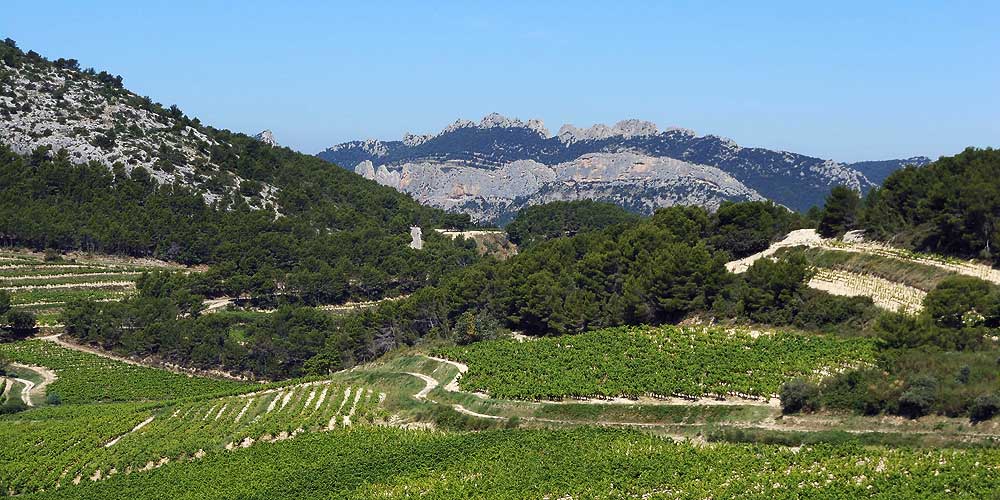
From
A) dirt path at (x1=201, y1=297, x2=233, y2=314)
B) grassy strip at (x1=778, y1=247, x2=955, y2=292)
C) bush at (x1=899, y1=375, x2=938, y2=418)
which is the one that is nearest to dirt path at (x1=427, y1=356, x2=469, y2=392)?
bush at (x1=899, y1=375, x2=938, y2=418)

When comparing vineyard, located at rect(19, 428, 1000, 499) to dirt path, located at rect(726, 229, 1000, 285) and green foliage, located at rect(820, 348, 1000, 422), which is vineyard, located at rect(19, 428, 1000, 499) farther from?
dirt path, located at rect(726, 229, 1000, 285)

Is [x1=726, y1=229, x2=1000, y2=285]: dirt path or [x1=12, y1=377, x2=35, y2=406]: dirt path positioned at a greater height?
[x1=726, y1=229, x2=1000, y2=285]: dirt path

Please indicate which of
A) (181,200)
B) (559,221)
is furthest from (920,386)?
(559,221)

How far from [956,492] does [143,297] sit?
74778 millimetres

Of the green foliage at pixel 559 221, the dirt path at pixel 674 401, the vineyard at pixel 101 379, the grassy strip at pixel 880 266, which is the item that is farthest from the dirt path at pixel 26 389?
the green foliage at pixel 559 221

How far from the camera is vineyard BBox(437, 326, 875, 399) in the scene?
153 feet

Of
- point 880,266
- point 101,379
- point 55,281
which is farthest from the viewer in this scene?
point 55,281

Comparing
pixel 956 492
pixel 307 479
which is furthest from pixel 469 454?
pixel 956 492

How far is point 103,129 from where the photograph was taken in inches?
5084

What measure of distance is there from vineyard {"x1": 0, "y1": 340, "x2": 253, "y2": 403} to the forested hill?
25361mm

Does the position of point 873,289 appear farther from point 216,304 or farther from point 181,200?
point 181,200

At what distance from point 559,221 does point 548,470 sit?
102424 millimetres

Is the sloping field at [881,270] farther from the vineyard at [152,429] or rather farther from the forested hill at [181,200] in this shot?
the forested hill at [181,200]

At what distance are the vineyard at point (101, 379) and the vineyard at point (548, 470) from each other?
813 inches
